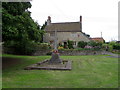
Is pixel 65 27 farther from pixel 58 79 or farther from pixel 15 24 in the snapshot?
pixel 58 79

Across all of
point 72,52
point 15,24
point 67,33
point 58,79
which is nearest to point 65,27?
point 67,33

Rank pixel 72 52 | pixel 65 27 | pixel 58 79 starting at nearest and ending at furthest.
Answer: pixel 58 79, pixel 72 52, pixel 65 27

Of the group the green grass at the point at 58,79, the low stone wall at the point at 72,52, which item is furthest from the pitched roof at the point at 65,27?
the green grass at the point at 58,79

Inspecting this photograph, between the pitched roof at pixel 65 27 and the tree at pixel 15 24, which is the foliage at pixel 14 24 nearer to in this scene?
the tree at pixel 15 24

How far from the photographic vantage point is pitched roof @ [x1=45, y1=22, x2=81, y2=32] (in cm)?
4028

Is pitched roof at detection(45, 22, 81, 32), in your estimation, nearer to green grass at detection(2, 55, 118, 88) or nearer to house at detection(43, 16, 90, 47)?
house at detection(43, 16, 90, 47)

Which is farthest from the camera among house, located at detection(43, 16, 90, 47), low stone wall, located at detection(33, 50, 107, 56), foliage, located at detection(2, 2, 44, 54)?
house, located at detection(43, 16, 90, 47)

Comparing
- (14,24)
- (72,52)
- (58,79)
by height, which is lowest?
(58,79)

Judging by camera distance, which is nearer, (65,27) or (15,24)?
(15,24)

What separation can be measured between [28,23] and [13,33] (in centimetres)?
205

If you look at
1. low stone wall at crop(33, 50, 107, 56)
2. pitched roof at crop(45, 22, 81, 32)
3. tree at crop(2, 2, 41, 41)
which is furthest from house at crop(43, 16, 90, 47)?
tree at crop(2, 2, 41, 41)

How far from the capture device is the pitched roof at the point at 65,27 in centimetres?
4028

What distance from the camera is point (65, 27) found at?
4166 centimetres

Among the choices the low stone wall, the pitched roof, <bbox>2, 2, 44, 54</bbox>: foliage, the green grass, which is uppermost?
the pitched roof
